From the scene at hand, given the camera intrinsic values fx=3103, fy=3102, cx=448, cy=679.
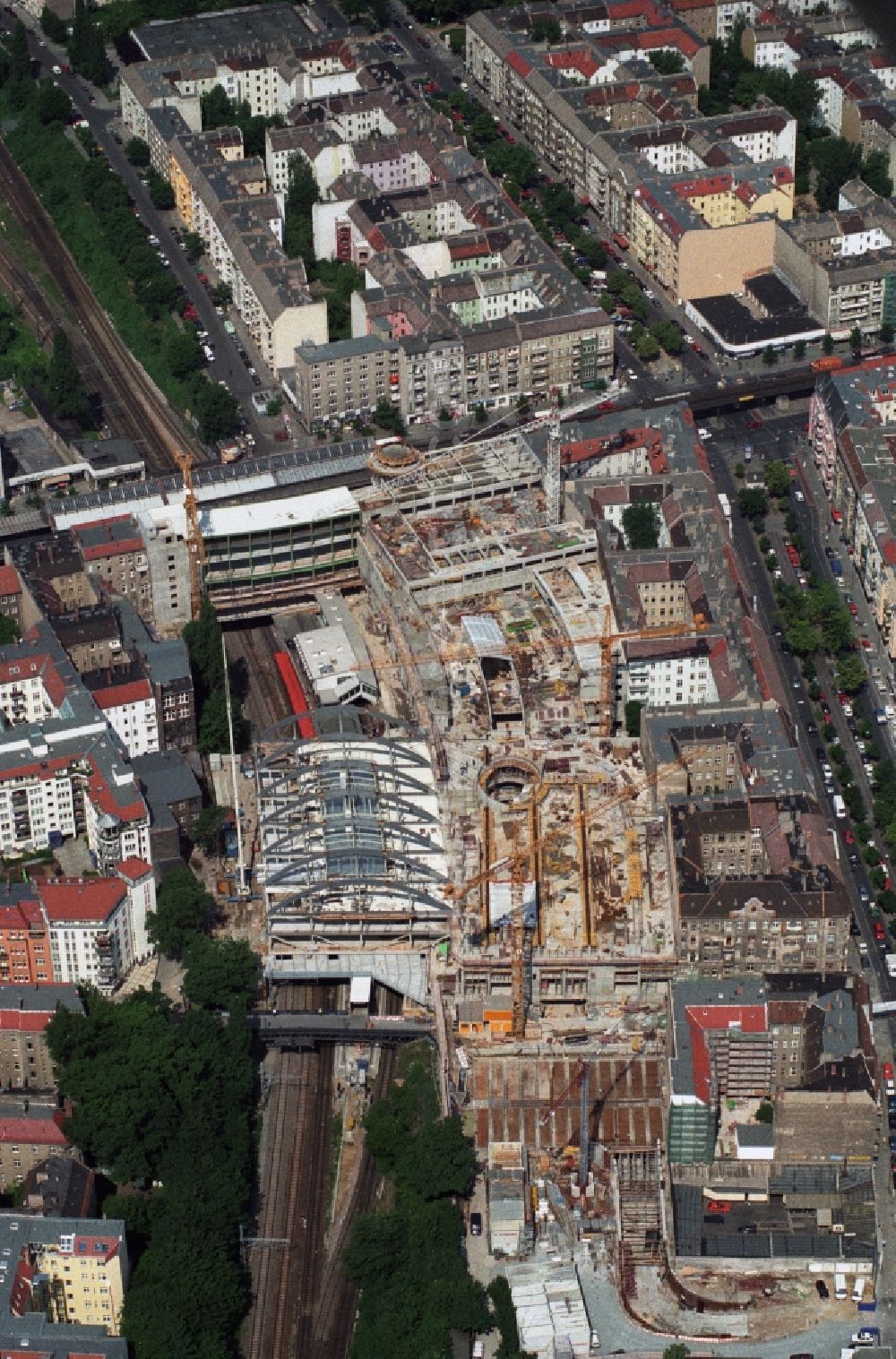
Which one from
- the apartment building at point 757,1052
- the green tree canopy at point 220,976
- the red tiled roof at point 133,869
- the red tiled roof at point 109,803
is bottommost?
the apartment building at point 757,1052

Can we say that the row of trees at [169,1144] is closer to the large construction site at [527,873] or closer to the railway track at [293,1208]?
the railway track at [293,1208]

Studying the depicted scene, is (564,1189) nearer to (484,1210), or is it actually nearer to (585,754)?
(484,1210)

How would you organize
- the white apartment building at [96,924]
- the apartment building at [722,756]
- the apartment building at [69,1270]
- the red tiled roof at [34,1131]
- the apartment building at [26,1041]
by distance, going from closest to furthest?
the apartment building at [69,1270]
the red tiled roof at [34,1131]
the apartment building at [26,1041]
the white apartment building at [96,924]
the apartment building at [722,756]

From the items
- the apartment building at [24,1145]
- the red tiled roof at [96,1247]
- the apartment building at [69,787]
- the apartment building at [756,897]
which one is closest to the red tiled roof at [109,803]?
the apartment building at [69,787]

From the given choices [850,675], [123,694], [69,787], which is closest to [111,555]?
[123,694]

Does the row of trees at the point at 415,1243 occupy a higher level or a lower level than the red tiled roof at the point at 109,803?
lower

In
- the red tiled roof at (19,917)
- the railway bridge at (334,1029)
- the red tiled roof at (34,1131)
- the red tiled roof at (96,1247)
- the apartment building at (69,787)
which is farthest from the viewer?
the apartment building at (69,787)

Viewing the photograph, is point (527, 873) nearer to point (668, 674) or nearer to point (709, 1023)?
point (709, 1023)

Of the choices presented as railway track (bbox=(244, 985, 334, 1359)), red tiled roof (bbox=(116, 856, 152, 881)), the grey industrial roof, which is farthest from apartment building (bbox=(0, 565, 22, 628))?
railway track (bbox=(244, 985, 334, 1359))
